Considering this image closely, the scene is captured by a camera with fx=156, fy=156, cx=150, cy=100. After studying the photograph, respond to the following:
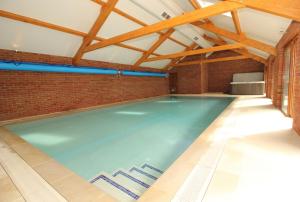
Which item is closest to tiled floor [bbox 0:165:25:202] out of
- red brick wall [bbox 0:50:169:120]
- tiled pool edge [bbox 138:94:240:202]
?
tiled pool edge [bbox 138:94:240:202]

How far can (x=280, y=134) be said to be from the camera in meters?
2.47

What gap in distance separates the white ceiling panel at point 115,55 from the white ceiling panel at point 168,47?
3.94ft

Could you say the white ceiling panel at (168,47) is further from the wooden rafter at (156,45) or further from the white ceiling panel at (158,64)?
the white ceiling panel at (158,64)

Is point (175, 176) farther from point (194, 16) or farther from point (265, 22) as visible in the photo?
point (265, 22)

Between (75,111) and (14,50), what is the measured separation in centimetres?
264

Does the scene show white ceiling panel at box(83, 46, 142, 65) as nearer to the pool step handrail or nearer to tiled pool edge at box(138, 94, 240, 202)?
the pool step handrail

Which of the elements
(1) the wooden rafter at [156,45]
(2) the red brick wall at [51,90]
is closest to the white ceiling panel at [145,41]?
Result: (1) the wooden rafter at [156,45]

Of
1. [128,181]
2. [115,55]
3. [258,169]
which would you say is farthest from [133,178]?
[115,55]

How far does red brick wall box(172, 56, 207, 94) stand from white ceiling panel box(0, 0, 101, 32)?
7.87 m

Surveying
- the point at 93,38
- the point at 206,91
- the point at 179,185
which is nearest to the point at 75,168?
the point at 179,185

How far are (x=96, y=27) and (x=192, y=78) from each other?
312 inches

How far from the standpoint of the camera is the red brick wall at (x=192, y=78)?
10914 mm

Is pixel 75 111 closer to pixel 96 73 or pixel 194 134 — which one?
pixel 96 73

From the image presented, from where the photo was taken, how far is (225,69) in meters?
11.0
